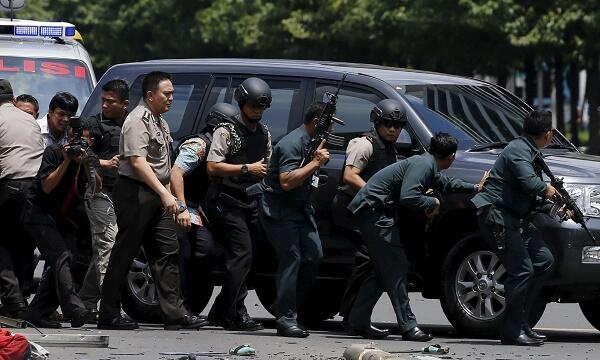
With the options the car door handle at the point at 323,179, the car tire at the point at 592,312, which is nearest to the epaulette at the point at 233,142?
the car door handle at the point at 323,179

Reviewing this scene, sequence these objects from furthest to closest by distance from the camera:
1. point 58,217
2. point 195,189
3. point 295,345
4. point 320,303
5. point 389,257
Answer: point 320,303 < point 195,189 < point 58,217 < point 389,257 < point 295,345

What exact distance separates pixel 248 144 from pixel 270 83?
0.95m

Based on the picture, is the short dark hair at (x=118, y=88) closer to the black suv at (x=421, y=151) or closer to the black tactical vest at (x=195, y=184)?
the black tactical vest at (x=195, y=184)

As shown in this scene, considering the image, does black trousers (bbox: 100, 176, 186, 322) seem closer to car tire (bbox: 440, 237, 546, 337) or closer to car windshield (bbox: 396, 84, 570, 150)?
car tire (bbox: 440, 237, 546, 337)

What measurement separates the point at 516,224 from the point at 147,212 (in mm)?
2376

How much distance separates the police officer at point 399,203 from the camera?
9.97 m

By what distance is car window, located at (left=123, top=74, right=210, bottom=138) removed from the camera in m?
11.7

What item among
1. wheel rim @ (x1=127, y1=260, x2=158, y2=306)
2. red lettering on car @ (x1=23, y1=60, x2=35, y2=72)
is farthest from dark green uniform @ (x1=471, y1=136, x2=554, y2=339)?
red lettering on car @ (x1=23, y1=60, x2=35, y2=72)

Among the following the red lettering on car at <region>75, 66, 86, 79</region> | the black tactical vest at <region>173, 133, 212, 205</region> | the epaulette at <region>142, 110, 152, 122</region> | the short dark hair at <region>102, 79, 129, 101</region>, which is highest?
the short dark hair at <region>102, 79, 129, 101</region>

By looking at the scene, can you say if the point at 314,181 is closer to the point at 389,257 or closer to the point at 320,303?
the point at 389,257

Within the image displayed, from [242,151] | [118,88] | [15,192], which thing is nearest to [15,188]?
[15,192]

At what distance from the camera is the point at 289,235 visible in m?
10.3

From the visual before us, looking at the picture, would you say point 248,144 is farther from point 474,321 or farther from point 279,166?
point 474,321

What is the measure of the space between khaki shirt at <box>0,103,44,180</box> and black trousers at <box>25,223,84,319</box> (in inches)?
25.3
